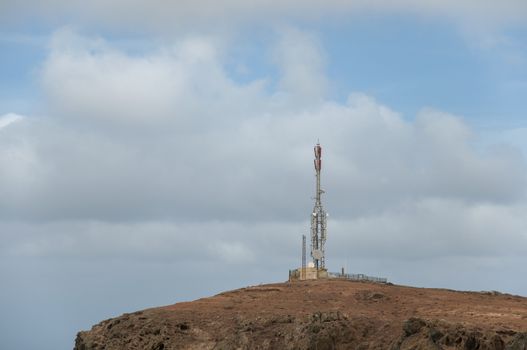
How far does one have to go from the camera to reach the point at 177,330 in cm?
7512

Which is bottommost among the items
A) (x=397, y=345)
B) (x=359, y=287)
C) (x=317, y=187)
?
(x=397, y=345)

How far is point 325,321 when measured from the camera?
69.1 metres

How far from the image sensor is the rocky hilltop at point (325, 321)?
62.2 m

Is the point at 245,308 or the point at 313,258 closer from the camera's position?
the point at 245,308

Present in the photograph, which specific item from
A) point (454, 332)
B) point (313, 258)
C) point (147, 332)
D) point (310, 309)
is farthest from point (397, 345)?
point (313, 258)

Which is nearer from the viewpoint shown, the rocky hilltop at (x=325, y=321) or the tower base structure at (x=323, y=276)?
the rocky hilltop at (x=325, y=321)

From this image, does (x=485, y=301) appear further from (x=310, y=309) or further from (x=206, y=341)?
(x=206, y=341)

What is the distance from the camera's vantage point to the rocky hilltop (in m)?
62.2

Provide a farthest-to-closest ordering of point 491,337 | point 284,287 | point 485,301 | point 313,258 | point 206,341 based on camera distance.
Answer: point 313,258 → point 284,287 → point 485,301 → point 206,341 → point 491,337

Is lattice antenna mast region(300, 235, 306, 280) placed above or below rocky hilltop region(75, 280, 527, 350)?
above

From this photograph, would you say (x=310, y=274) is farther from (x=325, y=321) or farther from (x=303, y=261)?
(x=325, y=321)

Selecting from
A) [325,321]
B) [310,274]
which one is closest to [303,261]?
[310,274]

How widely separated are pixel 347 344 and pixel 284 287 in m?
18.1

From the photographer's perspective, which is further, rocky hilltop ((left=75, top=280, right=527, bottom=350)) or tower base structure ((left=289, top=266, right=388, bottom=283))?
tower base structure ((left=289, top=266, right=388, bottom=283))
